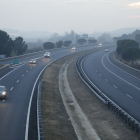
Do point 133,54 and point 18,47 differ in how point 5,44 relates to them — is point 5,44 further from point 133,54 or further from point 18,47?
point 133,54

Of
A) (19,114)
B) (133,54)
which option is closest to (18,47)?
(133,54)

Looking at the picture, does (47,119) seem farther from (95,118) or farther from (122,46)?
(122,46)

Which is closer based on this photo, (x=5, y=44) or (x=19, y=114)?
(x=19, y=114)

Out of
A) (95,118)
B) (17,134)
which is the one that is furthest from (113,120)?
(17,134)

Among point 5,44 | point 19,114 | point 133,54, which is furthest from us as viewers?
point 5,44

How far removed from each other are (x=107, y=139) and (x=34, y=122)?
15.0ft

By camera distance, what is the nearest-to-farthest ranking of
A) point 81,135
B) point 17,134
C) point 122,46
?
point 17,134 < point 81,135 < point 122,46

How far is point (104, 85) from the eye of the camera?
121 feet

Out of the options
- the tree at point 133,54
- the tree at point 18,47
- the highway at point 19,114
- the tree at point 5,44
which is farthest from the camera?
the tree at point 18,47

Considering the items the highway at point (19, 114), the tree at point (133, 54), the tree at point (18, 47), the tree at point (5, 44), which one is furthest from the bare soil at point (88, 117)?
the tree at point (18, 47)

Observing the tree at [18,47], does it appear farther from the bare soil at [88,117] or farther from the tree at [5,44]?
the bare soil at [88,117]

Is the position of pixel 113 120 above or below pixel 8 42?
below

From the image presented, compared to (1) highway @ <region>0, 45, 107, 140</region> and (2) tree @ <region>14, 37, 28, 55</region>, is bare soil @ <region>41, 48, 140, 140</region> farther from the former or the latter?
(2) tree @ <region>14, 37, 28, 55</region>

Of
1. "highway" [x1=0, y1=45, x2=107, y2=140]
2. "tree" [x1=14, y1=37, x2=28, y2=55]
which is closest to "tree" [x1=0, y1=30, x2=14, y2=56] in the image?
"tree" [x1=14, y1=37, x2=28, y2=55]
